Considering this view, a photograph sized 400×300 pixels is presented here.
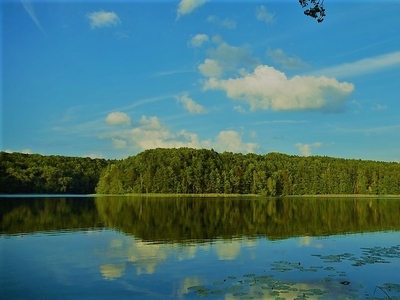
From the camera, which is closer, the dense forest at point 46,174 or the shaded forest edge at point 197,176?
the dense forest at point 46,174

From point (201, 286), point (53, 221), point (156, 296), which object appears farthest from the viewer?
point (53, 221)

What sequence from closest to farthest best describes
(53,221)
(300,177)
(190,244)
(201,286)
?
(201,286)
(190,244)
(53,221)
(300,177)

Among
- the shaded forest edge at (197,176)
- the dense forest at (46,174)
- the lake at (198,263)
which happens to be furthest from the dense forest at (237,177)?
the lake at (198,263)

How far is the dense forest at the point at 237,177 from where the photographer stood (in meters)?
146

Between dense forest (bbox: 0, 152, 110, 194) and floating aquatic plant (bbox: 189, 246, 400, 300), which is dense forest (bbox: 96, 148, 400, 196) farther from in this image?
floating aquatic plant (bbox: 189, 246, 400, 300)

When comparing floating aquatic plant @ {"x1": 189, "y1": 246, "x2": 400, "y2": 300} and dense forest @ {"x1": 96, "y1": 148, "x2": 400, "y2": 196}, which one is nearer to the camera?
floating aquatic plant @ {"x1": 189, "y1": 246, "x2": 400, "y2": 300}

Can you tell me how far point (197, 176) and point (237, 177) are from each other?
1358 centimetres

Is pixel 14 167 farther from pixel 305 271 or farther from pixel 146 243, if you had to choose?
pixel 305 271

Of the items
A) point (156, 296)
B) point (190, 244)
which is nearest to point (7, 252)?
point (190, 244)

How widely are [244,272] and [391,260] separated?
833 centimetres

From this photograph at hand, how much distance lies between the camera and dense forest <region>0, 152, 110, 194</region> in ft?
435

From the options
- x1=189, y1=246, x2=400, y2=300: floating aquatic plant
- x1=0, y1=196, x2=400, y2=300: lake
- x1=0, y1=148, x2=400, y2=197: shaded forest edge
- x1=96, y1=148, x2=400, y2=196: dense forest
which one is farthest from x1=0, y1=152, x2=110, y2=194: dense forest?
x1=189, y1=246, x2=400, y2=300: floating aquatic plant

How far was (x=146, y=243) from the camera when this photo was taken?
28.1m

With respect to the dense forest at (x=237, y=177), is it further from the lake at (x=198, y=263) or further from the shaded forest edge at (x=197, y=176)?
the lake at (x=198, y=263)
